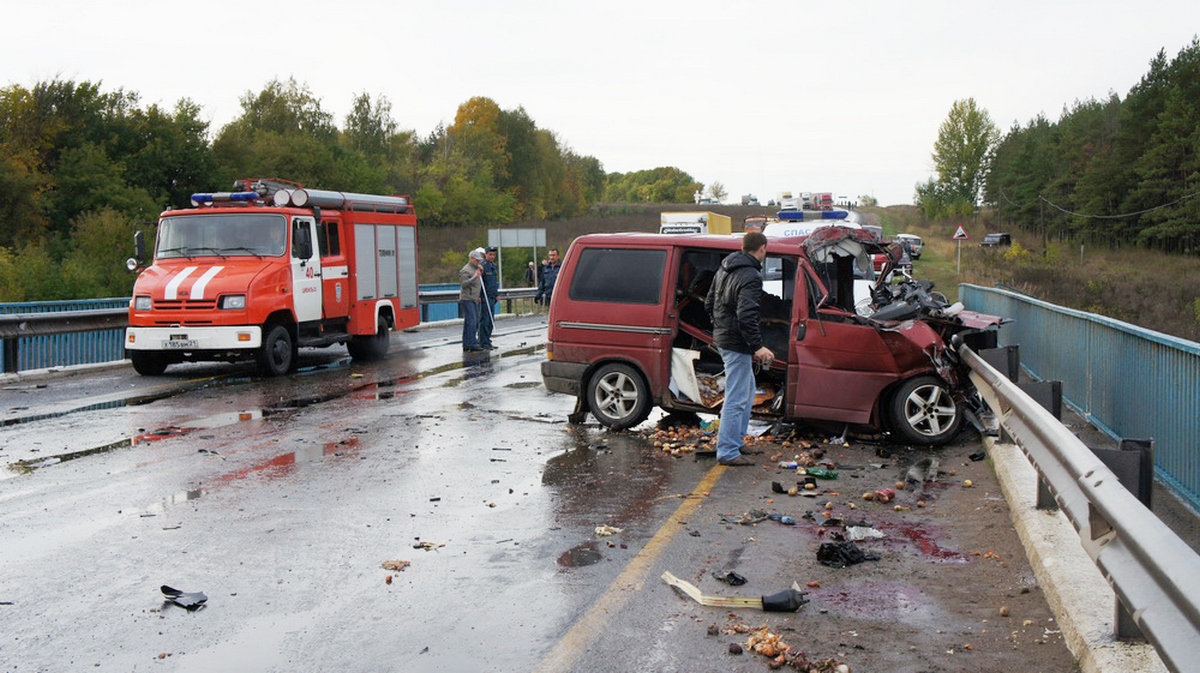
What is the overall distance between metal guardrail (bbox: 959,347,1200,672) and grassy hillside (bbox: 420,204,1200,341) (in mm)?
29351

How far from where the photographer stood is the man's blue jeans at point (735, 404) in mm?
9531

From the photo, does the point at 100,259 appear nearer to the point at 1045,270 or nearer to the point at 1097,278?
the point at 1097,278

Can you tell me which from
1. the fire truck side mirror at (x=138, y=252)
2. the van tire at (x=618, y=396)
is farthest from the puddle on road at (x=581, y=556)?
the fire truck side mirror at (x=138, y=252)

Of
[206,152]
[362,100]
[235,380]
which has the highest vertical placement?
[362,100]

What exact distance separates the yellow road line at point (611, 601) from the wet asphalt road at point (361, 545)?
0.02 meters

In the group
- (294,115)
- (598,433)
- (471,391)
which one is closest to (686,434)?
(598,433)

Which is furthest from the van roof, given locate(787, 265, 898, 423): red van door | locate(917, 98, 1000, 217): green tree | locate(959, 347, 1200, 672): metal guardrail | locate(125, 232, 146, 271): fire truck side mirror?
locate(917, 98, 1000, 217): green tree

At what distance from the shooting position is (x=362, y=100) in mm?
99688

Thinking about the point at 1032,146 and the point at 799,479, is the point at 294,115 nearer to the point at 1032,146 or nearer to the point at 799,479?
the point at 1032,146

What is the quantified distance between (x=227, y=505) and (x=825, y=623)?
4470 mm

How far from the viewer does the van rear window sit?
437 inches

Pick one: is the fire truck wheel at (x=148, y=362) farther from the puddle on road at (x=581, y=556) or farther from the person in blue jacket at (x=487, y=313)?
Result: the puddle on road at (x=581, y=556)

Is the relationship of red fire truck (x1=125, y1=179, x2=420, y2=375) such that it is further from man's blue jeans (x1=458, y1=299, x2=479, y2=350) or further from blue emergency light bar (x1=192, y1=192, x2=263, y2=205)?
man's blue jeans (x1=458, y1=299, x2=479, y2=350)

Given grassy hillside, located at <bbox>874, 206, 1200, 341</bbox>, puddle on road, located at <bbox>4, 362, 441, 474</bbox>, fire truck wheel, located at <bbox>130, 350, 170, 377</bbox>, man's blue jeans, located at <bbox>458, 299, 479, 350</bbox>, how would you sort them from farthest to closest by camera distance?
grassy hillside, located at <bbox>874, 206, 1200, 341</bbox> < man's blue jeans, located at <bbox>458, 299, 479, 350</bbox> < fire truck wheel, located at <bbox>130, 350, 170, 377</bbox> < puddle on road, located at <bbox>4, 362, 441, 474</bbox>
